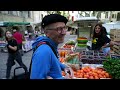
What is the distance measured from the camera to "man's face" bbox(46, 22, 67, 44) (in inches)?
48.1

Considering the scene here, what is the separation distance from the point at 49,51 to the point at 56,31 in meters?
0.16

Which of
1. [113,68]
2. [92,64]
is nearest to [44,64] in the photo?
[113,68]

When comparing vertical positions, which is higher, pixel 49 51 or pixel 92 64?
pixel 49 51

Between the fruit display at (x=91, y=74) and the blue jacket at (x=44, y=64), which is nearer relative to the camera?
the blue jacket at (x=44, y=64)

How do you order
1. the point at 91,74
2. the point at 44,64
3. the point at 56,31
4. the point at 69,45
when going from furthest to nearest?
the point at 69,45
the point at 91,74
the point at 56,31
the point at 44,64

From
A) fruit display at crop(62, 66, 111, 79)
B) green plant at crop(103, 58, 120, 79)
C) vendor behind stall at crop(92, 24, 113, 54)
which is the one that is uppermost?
vendor behind stall at crop(92, 24, 113, 54)

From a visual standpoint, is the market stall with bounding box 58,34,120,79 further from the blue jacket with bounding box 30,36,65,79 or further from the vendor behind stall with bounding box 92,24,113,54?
the blue jacket with bounding box 30,36,65,79

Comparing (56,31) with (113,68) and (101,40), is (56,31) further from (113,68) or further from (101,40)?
(101,40)

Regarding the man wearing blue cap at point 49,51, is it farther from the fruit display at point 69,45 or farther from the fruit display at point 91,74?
the fruit display at point 69,45

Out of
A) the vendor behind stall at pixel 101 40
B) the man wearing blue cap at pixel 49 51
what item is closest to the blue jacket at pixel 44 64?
the man wearing blue cap at pixel 49 51

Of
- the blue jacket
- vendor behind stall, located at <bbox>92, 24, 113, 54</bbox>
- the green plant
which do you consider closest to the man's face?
the blue jacket

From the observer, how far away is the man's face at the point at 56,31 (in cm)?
122

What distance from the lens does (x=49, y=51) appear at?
1.13 metres
